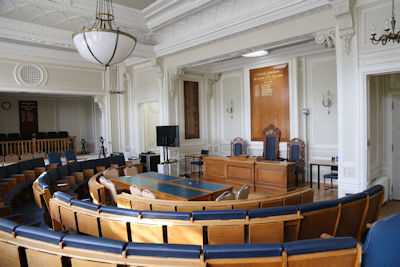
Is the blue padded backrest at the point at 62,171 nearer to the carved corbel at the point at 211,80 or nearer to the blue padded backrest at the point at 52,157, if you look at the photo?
the blue padded backrest at the point at 52,157

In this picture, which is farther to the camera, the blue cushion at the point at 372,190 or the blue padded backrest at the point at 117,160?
the blue padded backrest at the point at 117,160

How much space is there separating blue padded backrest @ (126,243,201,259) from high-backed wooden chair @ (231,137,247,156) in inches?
281

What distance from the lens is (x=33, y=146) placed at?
10781 millimetres

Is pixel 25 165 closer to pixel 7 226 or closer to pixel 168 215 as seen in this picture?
pixel 7 226

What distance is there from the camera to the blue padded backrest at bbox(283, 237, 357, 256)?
72.7 inches

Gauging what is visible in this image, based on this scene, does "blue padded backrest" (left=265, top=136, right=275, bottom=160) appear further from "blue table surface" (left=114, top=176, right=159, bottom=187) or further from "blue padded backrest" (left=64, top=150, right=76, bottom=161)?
"blue padded backrest" (left=64, top=150, right=76, bottom=161)

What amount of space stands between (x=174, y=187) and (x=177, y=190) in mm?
257

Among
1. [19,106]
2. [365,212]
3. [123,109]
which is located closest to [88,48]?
[365,212]

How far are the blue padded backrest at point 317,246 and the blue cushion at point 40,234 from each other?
1702mm

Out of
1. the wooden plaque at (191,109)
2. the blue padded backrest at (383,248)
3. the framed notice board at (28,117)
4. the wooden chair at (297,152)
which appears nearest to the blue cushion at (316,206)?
the blue padded backrest at (383,248)

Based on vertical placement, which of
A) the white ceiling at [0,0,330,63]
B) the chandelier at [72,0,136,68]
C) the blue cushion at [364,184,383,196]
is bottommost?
the blue cushion at [364,184,383,196]

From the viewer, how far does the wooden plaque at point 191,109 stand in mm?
9453

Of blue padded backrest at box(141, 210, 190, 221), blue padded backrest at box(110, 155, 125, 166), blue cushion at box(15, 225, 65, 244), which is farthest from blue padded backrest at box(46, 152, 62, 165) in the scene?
blue padded backrest at box(141, 210, 190, 221)

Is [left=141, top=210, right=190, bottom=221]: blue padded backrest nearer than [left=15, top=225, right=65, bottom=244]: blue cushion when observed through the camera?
No
